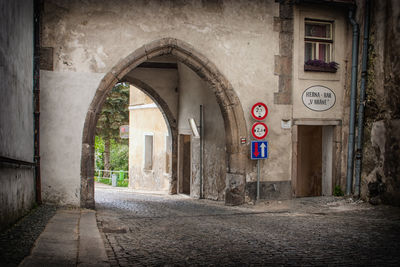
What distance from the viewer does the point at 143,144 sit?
2014 cm

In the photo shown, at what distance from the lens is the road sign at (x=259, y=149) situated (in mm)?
9930

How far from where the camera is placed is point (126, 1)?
9.48m

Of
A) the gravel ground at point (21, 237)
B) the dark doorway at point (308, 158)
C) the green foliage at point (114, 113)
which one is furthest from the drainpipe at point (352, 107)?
the green foliage at point (114, 113)

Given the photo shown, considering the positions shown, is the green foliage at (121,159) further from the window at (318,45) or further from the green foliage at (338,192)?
the window at (318,45)

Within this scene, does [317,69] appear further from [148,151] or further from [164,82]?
[148,151]

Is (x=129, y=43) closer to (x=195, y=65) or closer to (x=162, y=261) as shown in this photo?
(x=195, y=65)

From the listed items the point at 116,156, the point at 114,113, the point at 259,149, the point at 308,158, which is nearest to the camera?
the point at 259,149

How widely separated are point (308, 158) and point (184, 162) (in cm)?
379

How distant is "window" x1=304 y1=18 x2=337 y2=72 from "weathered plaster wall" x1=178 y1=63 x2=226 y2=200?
2562mm

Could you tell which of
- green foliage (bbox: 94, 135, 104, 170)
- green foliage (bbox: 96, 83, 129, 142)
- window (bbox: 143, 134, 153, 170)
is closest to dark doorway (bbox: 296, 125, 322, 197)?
window (bbox: 143, 134, 153, 170)

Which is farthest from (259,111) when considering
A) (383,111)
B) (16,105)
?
(16,105)

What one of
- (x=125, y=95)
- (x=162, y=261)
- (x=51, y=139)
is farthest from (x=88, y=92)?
(x=125, y=95)

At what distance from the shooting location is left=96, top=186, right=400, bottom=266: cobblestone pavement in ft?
15.6

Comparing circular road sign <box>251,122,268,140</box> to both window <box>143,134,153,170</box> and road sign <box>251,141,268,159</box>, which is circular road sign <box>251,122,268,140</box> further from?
window <box>143,134,153,170</box>
